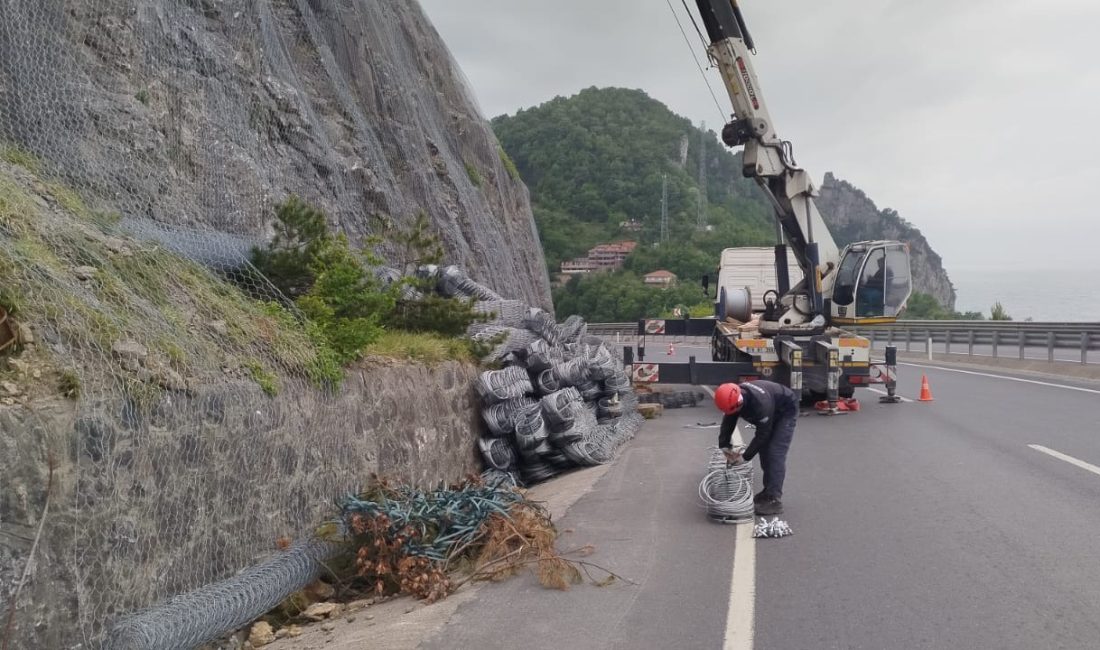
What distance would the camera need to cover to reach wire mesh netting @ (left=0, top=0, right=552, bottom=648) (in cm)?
447

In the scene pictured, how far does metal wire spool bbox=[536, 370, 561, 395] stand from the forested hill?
4022 centimetres

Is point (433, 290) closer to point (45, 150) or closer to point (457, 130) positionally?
point (45, 150)

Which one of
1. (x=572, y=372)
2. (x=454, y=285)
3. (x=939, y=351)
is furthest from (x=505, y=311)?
(x=939, y=351)

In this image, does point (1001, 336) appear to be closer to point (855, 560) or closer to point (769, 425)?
point (769, 425)

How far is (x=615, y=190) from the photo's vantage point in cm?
7369

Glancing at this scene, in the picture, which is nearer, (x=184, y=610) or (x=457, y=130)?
(x=184, y=610)

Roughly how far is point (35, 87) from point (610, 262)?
5744cm

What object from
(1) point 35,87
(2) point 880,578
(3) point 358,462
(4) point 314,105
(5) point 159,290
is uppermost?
(4) point 314,105

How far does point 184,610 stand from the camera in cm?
489

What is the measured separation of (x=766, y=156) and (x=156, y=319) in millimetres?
12204

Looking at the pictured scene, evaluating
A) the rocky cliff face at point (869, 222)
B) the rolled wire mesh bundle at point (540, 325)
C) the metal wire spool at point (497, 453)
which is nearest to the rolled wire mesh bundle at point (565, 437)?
the metal wire spool at point (497, 453)

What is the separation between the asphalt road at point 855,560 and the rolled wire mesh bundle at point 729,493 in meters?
0.21

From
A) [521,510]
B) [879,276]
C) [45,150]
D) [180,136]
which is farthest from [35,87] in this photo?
[879,276]

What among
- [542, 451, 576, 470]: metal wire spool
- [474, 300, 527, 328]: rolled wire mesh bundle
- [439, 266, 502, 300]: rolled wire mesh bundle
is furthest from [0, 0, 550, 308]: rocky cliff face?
[542, 451, 576, 470]: metal wire spool
